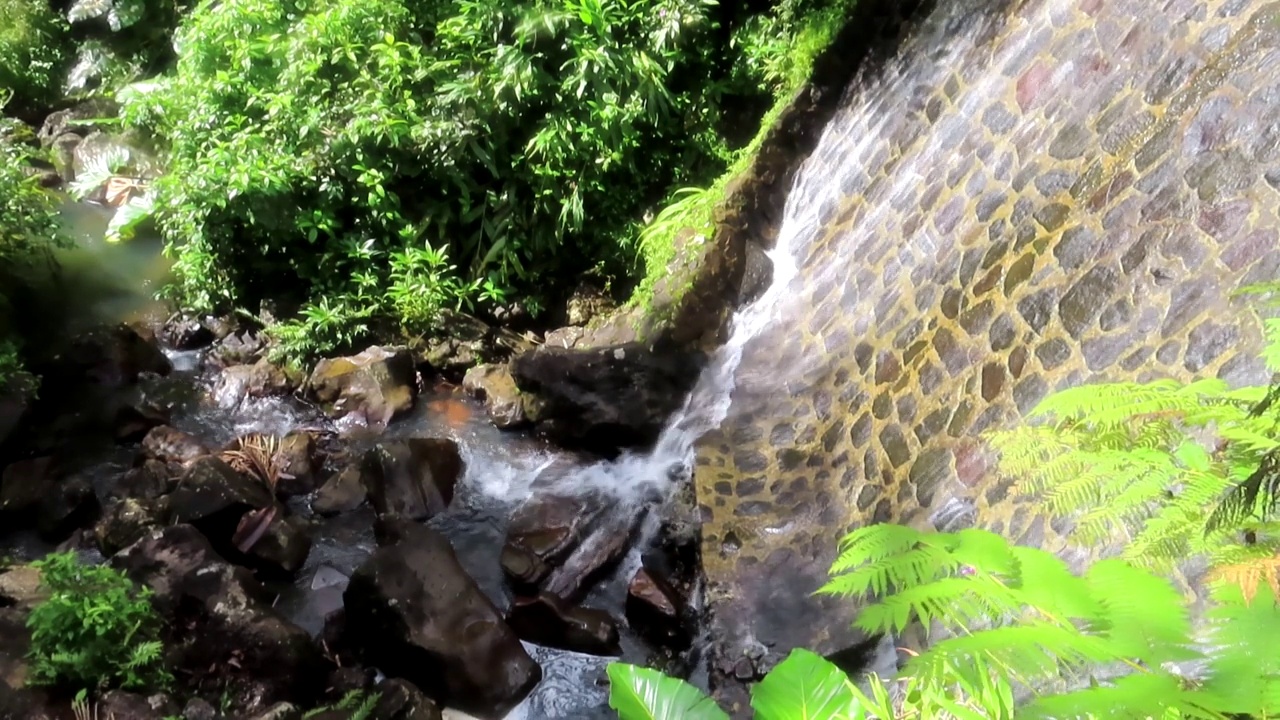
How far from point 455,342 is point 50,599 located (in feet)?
10.9

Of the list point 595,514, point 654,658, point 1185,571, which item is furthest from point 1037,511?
point 595,514

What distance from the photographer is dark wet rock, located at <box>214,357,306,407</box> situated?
612cm

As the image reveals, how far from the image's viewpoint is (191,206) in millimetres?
6031

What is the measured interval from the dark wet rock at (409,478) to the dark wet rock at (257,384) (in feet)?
4.33

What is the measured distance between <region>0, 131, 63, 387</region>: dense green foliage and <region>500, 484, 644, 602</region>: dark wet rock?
147 inches

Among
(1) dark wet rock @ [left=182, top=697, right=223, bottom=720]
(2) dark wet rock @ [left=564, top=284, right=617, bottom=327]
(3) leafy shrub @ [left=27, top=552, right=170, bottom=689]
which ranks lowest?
(1) dark wet rock @ [left=182, top=697, right=223, bottom=720]

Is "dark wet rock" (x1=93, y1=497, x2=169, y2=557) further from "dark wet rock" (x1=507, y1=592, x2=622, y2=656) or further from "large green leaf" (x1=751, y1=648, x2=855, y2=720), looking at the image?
"large green leaf" (x1=751, y1=648, x2=855, y2=720)

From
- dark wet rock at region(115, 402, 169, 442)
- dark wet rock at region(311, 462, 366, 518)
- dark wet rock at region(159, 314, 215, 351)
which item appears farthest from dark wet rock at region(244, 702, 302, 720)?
dark wet rock at region(159, 314, 215, 351)

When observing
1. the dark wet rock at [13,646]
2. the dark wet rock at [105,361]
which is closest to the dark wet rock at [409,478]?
the dark wet rock at [13,646]

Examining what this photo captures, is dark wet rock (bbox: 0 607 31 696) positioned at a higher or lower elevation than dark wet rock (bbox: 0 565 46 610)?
higher

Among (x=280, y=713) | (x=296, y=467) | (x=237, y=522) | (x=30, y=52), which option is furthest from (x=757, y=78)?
(x=30, y=52)

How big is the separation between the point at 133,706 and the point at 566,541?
225cm

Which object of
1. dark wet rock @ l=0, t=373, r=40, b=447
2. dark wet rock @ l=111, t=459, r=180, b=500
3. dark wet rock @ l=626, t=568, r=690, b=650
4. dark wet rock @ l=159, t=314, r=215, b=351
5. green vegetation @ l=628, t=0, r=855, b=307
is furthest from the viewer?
dark wet rock @ l=159, t=314, r=215, b=351

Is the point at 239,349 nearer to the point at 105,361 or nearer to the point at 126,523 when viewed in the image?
the point at 105,361
